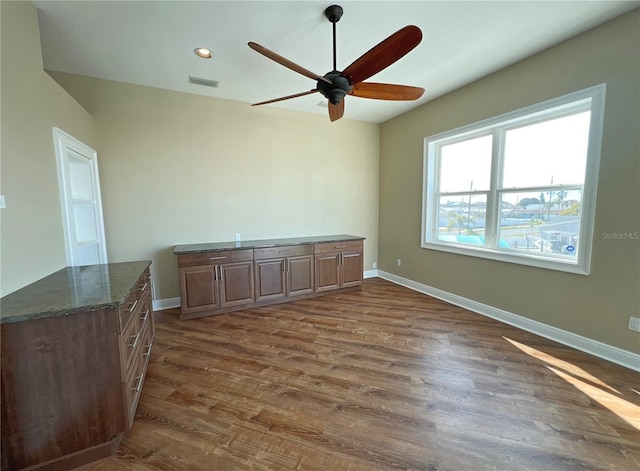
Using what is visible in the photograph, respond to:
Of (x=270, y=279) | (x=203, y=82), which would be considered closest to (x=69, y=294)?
(x=270, y=279)

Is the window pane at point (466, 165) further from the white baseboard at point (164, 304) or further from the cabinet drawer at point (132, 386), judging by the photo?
the white baseboard at point (164, 304)

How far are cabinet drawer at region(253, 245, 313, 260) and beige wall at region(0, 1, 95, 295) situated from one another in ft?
6.31

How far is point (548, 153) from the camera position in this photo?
275cm

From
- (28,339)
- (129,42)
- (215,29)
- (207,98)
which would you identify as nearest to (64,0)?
(129,42)

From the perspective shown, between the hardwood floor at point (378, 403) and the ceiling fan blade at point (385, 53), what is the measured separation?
235 cm

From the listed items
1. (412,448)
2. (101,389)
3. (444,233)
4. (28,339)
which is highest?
(444,233)

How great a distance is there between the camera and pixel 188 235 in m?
3.67

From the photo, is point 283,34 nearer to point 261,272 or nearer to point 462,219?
point 261,272

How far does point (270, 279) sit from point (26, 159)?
8.41 ft

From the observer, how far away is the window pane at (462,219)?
136 inches

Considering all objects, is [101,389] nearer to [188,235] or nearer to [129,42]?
[188,235]

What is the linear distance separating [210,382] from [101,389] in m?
0.81

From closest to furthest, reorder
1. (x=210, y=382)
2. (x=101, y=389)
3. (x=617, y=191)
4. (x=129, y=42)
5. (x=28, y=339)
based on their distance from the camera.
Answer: (x=28, y=339), (x=101, y=389), (x=210, y=382), (x=617, y=191), (x=129, y=42)

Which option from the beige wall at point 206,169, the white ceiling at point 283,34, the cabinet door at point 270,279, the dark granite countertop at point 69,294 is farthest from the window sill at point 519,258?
the dark granite countertop at point 69,294
